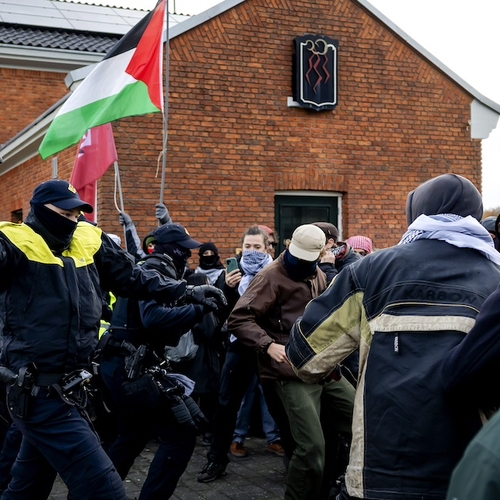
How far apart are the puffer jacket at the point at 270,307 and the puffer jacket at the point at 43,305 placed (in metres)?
1.22

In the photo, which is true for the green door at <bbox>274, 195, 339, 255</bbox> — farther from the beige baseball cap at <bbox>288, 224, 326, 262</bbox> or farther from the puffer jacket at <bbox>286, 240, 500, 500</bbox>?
the puffer jacket at <bbox>286, 240, 500, 500</bbox>

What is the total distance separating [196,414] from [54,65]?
15880 millimetres

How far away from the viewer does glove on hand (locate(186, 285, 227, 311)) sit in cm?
470

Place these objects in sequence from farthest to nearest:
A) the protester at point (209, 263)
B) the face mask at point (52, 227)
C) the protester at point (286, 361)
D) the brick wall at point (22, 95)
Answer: the brick wall at point (22, 95) < the protester at point (209, 263) < the protester at point (286, 361) < the face mask at point (52, 227)

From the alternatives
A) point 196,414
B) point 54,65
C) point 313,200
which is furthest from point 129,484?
point 54,65

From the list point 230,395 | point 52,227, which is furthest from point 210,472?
point 52,227

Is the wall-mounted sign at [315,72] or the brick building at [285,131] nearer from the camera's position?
the brick building at [285,131]

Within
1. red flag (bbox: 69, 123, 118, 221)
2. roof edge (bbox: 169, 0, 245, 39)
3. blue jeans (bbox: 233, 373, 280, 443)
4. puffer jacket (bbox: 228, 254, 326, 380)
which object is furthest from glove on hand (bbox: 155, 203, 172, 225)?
roof edge (bbox: 169, 0, 245, 39)

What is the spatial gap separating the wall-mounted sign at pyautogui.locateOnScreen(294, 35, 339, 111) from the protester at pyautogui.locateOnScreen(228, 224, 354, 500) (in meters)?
7.37

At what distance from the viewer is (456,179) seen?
111 inches

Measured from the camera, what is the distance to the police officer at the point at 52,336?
3.85 metres

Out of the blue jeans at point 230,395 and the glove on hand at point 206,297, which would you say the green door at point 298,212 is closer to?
the blue jeans at point 230,395

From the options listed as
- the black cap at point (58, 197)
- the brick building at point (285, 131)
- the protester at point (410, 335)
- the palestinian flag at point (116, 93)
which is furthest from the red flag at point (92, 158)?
the protester at point (410, 335)

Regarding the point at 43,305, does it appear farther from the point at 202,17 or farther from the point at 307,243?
the point at 202,17
